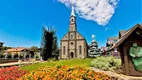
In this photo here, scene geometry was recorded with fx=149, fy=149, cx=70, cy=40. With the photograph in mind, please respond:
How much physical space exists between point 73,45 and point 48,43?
25.2m

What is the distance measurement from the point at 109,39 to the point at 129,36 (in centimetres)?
4582

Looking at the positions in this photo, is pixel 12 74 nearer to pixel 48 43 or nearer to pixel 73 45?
pixel 48 43

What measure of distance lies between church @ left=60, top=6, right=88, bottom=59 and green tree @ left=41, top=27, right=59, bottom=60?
2351 centimetres

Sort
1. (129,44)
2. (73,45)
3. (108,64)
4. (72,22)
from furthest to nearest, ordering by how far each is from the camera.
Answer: (72,22), (73,45), (108,64), (129,44)

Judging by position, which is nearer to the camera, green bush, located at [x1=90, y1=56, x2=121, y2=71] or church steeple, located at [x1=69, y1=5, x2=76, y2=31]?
green bush, located at [x1=90, y1=56, x2=121, y2=71]

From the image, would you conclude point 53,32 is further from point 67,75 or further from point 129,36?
point 67,75

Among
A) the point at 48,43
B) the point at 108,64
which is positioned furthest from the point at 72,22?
the point at 108,64

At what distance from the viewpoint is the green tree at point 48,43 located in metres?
30.3

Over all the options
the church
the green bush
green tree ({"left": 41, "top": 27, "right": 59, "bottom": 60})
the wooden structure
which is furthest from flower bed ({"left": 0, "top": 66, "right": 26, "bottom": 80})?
the church

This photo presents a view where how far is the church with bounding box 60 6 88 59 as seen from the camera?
5412 centimetres

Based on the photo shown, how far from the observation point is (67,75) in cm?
476

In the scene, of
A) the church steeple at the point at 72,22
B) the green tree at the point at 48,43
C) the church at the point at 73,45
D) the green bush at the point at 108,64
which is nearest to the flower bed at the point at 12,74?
the green bush at the point at 108,64

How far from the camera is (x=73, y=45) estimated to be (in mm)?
55281

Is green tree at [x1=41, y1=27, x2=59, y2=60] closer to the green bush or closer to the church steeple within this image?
the green bush
